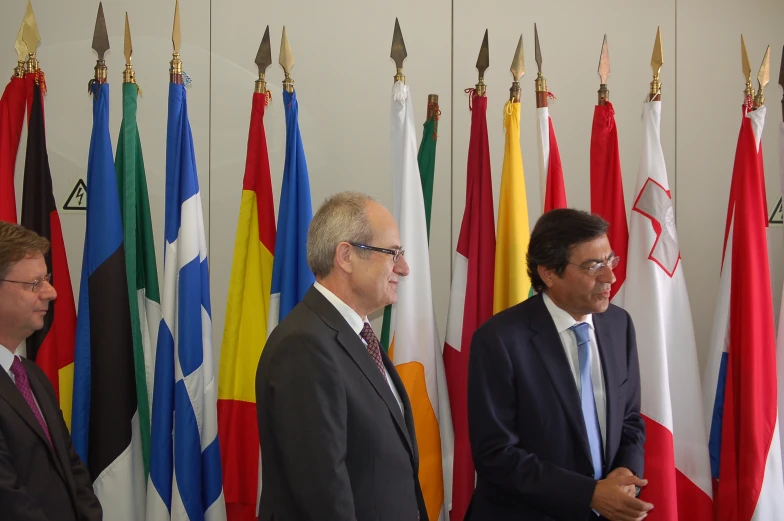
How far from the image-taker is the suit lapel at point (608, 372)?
1.92 m

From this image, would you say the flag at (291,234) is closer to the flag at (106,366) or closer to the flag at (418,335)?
the flag at (418,335)

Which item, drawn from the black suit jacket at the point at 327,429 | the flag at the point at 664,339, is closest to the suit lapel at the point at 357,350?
the black suit jacket at the point at 327,429

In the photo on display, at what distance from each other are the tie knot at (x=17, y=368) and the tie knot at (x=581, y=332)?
1.51 meters

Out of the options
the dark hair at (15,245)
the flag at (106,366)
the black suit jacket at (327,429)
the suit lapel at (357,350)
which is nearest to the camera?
the black suit jacket at (327,429)

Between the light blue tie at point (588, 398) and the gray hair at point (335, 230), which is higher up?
the gray hair at point (335, 230)

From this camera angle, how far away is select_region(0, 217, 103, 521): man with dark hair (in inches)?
67.1

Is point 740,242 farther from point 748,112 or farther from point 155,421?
point 155,421

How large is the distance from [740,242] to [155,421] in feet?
7.48

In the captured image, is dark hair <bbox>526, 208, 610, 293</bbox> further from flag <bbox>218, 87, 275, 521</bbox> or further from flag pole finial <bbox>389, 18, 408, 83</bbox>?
flag <bbox>218, 87, 275, 521</bbox>

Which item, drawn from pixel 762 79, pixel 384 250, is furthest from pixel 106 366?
pixel 762 79

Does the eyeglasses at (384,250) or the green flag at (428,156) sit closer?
the eyeglasses at (384,250)

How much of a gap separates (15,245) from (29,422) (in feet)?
1.57

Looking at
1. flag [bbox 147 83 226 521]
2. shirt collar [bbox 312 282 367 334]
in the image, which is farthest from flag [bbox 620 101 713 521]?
flag [bbox 147 83 226 521]

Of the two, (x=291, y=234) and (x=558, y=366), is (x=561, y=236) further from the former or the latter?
(x=291, y=234)
